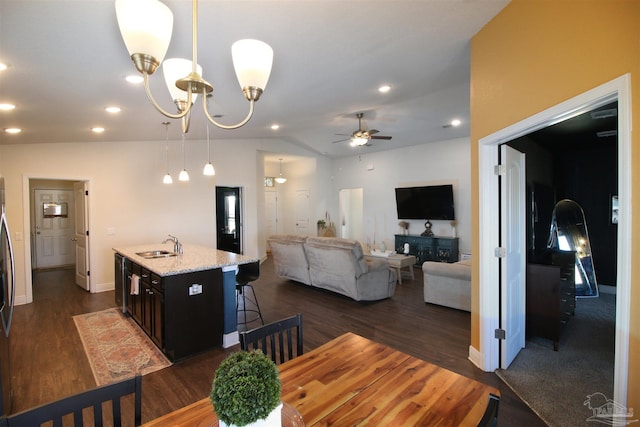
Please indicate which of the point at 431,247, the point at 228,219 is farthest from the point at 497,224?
the point at 228,219

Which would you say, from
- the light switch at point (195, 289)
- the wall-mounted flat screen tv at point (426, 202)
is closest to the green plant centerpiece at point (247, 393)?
the light switch at point (195, 289)

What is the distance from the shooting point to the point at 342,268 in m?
4.71

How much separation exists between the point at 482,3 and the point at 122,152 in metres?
6.05

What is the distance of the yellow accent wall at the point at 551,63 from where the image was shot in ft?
4.45

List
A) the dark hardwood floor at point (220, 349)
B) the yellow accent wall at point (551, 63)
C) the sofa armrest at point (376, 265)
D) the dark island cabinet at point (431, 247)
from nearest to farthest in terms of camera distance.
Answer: the yellow accent wall at point (551, 63) → the dark hardwood floor at point (220, 349) → the sofa armrest at point (376, 265) → the dark island cabinet at point (431, 247)

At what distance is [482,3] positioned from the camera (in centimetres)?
220

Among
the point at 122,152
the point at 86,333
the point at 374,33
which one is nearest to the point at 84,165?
the point at 122,152

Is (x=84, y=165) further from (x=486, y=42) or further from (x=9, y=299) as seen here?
(x=486, y=42)

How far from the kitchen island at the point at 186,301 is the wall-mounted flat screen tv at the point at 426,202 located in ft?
17.0

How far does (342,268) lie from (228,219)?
4.03 metres

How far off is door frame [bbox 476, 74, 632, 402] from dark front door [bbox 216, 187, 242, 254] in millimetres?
5904

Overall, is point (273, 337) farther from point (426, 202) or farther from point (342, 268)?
point (426, 202)

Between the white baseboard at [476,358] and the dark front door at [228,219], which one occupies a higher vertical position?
the dark front door at [228,219]

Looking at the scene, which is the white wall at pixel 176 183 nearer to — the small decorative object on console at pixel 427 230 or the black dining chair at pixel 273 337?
the small decorative object on console at pixel 427 230
